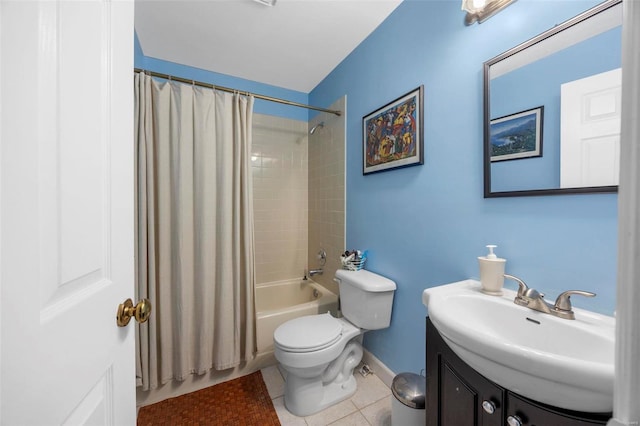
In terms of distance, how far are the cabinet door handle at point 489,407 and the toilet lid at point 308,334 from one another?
0.79m

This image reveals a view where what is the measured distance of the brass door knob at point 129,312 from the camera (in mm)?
577

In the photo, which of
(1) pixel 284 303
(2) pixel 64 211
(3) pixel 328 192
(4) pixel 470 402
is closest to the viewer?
(2) pixel 64 211

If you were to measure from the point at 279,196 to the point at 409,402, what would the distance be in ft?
6.17

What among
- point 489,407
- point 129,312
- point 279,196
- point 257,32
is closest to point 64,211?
point 129,312

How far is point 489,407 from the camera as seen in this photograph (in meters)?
0.65

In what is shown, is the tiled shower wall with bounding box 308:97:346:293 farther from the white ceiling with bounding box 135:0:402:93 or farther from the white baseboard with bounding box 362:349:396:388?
the white baseboard with bounding box 362:349:396:388

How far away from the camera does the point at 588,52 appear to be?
75 centimetres

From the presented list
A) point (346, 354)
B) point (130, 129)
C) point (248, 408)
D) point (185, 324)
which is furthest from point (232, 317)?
point (130, 129)

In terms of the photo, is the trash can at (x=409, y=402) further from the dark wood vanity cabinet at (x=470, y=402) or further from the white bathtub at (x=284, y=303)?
the white bathtub at (x=284, y=303)

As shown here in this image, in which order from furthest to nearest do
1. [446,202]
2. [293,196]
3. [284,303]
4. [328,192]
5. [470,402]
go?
[293,196] → [284,303] → [328,192] → [446,202] → [470,402]

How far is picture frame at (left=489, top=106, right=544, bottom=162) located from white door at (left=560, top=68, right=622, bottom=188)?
7 cm

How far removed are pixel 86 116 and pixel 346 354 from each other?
1623 millimetres

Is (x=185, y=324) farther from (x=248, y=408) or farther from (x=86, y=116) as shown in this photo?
(x=86, y=116)

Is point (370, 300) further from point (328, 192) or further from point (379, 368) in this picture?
point (328, 192)
